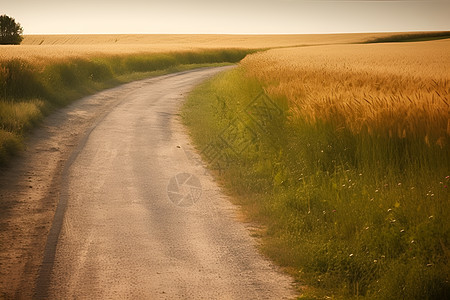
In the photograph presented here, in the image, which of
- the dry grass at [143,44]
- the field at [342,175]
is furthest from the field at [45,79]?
the dry grass at [143,44]

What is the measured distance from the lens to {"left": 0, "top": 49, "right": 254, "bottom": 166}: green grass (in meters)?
14.1

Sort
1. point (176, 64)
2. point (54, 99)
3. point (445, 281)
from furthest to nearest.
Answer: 1. point (176, 64)
2. point (54, 99)
3. point (445, 281)

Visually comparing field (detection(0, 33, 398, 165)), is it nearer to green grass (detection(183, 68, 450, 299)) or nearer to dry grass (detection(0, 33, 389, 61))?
dry grass (detection(0, 33, 389, 61))

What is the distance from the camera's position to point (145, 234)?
741cm

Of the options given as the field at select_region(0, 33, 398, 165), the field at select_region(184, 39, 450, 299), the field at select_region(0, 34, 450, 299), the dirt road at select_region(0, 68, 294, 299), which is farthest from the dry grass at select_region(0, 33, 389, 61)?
the field at select_region(184, 39, 450, 299)

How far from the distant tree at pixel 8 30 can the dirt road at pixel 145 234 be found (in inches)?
2319

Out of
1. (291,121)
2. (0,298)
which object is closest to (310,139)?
(291,121)

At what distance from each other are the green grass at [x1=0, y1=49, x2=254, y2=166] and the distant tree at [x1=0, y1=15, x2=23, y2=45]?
105 ft

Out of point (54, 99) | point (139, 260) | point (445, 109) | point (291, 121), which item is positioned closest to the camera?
point (139, 260)

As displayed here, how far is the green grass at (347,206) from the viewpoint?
5742 millimetres

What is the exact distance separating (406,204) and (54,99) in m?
17.3

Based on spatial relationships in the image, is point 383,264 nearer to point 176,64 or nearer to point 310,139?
point 310,139

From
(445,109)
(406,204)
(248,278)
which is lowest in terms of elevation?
(248,278)

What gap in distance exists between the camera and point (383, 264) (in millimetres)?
5898
